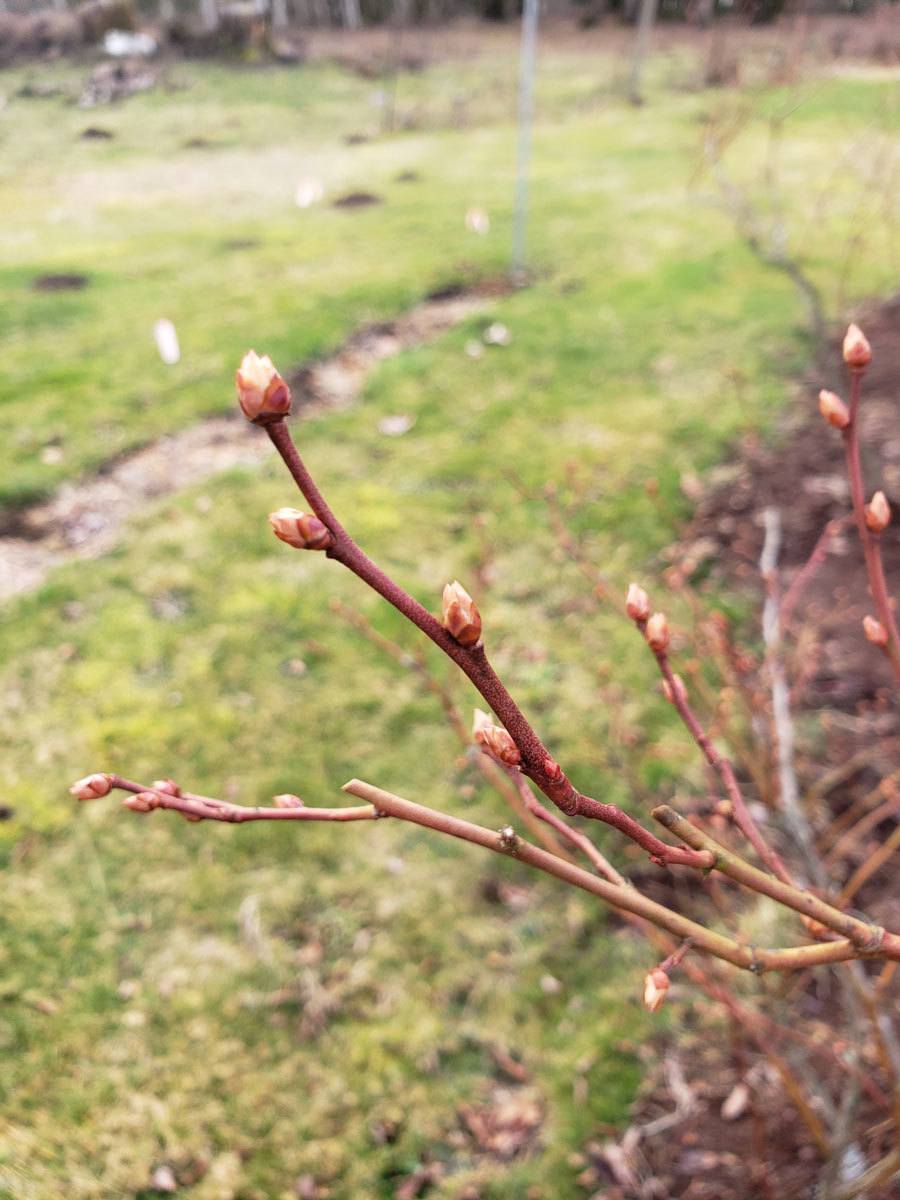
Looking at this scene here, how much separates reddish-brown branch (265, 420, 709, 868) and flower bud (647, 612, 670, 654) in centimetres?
21

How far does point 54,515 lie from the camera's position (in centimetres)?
463

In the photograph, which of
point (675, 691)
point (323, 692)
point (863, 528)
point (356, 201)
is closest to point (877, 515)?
point (863, 528)

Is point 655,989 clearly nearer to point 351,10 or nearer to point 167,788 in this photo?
point 167,788

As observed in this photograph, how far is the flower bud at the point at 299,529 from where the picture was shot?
0.43m

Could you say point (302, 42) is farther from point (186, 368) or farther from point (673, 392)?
point (673, 392)

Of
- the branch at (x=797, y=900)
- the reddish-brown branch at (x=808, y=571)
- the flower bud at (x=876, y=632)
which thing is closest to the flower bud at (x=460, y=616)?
the branch at (x=797, y=900)

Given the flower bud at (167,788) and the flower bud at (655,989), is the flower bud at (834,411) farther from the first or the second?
the flower bud at (167,788)

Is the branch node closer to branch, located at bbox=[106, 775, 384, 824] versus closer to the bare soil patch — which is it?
branch, located at bbox=[106, 775, 384, 824]

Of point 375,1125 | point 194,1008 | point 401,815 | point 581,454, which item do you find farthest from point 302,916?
point 581,454

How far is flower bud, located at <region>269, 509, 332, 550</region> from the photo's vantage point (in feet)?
1.40

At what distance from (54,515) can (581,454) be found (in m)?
3.25

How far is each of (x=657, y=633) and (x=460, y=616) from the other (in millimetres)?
364

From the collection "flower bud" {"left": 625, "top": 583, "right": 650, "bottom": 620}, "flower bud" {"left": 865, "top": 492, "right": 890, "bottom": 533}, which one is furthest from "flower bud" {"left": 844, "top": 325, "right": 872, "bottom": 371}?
"flower bud" {"left": 625, "top": 583, "right": 650, "bottom": 620}

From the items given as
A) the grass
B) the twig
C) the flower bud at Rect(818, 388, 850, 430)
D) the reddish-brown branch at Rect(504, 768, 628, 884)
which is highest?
the flower bud at Rect(818, 388, 850, 430)
